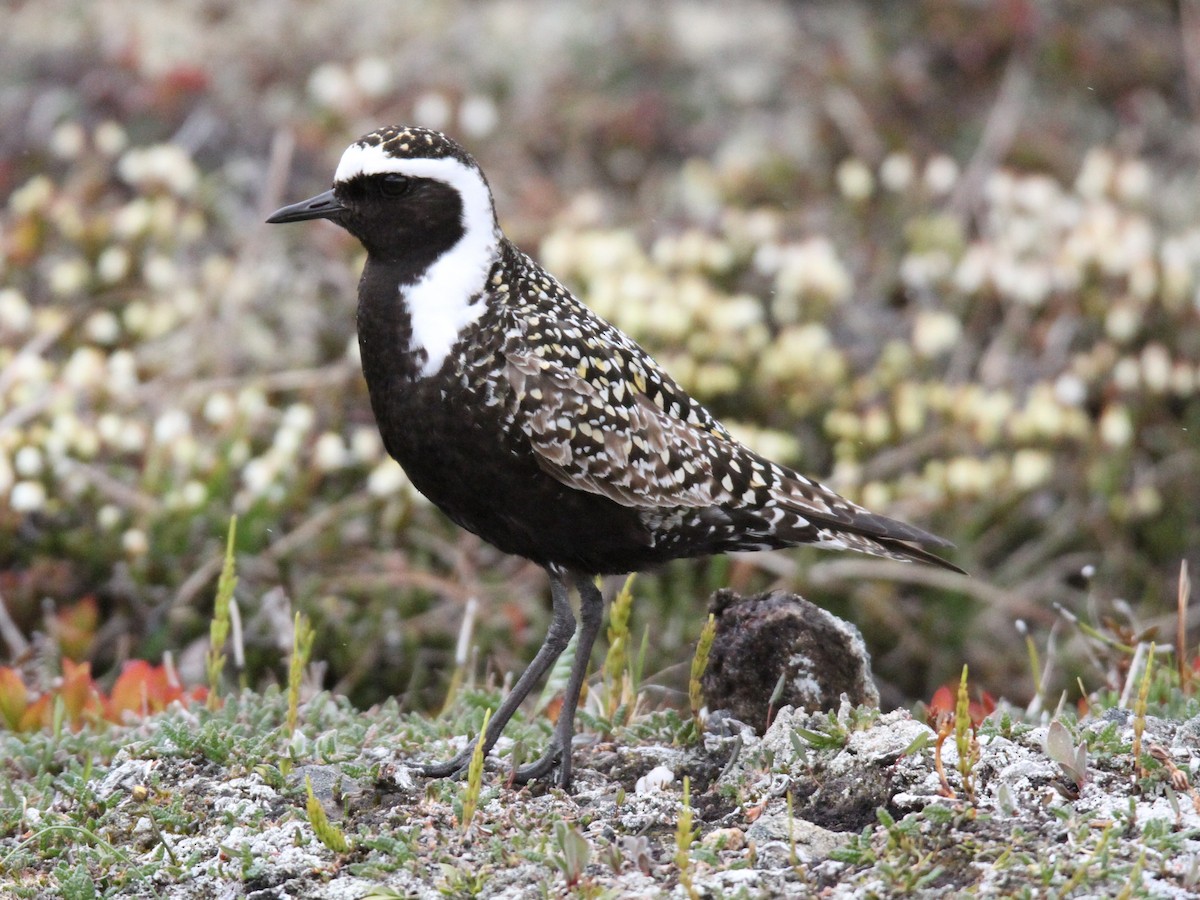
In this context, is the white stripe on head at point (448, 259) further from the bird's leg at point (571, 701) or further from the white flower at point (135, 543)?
the white flower at point (135, 543)

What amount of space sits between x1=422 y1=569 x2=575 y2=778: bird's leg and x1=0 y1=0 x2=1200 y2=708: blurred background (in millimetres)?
341

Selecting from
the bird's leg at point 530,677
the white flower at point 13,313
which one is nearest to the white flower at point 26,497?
the white flower at point 13,313

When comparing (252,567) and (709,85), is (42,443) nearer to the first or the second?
(252,567)

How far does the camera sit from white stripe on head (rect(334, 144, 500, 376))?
4191 mm

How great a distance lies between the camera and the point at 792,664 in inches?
162

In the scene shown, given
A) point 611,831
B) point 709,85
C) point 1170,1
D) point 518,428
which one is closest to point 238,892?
point 611,831

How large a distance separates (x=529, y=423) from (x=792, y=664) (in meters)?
0.92

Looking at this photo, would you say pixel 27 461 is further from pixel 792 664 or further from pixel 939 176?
pixel 939 176

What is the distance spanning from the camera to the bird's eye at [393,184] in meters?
4.37

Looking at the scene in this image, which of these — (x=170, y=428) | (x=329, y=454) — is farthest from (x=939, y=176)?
(x=170, y=428)

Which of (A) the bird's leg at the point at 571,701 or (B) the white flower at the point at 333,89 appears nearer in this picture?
(A) the bird's leg at the point at 571,701

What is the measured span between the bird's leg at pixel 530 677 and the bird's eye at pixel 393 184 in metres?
1.12

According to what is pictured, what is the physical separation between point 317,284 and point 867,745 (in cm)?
495

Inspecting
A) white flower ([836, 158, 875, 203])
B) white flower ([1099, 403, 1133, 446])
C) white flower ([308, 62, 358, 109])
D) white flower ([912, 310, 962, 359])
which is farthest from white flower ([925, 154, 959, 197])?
white flower ([308, 62, 358, 109])
